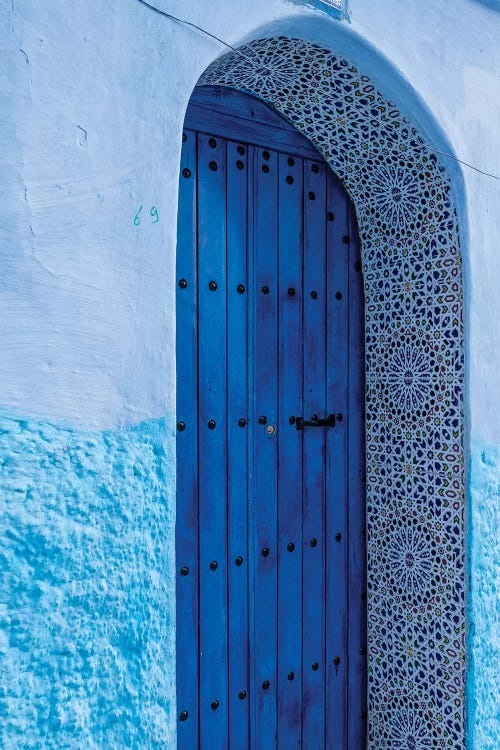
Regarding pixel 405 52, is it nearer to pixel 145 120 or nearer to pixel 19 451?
pixel 145 120

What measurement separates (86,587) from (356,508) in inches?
47.0

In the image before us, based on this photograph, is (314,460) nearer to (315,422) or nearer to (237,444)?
(315,422)

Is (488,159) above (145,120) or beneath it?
above

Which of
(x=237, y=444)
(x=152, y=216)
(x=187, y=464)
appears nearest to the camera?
(x=152, y=216)

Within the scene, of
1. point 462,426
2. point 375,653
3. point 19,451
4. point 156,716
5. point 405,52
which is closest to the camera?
point 19,451

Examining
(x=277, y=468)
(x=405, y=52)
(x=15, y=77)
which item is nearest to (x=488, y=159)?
(x=405, y=52)

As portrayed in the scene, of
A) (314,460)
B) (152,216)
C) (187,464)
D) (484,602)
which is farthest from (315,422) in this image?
(152,216)

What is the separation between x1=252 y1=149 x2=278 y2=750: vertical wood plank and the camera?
84.4 inches

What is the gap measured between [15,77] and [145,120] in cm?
29

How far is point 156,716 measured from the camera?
1546mm

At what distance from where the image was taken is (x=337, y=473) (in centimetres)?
237

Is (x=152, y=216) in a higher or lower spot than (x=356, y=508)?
higher

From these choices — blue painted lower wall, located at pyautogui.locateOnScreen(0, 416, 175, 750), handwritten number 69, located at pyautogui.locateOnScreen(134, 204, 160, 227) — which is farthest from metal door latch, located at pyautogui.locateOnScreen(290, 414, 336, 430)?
handwritten number 69, located at pyautogui.locateOnScreen(134, 204, 160, 227)

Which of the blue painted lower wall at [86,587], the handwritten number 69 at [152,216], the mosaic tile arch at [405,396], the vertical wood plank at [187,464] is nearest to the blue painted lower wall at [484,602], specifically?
the mosaic tile arch at [405,396]
